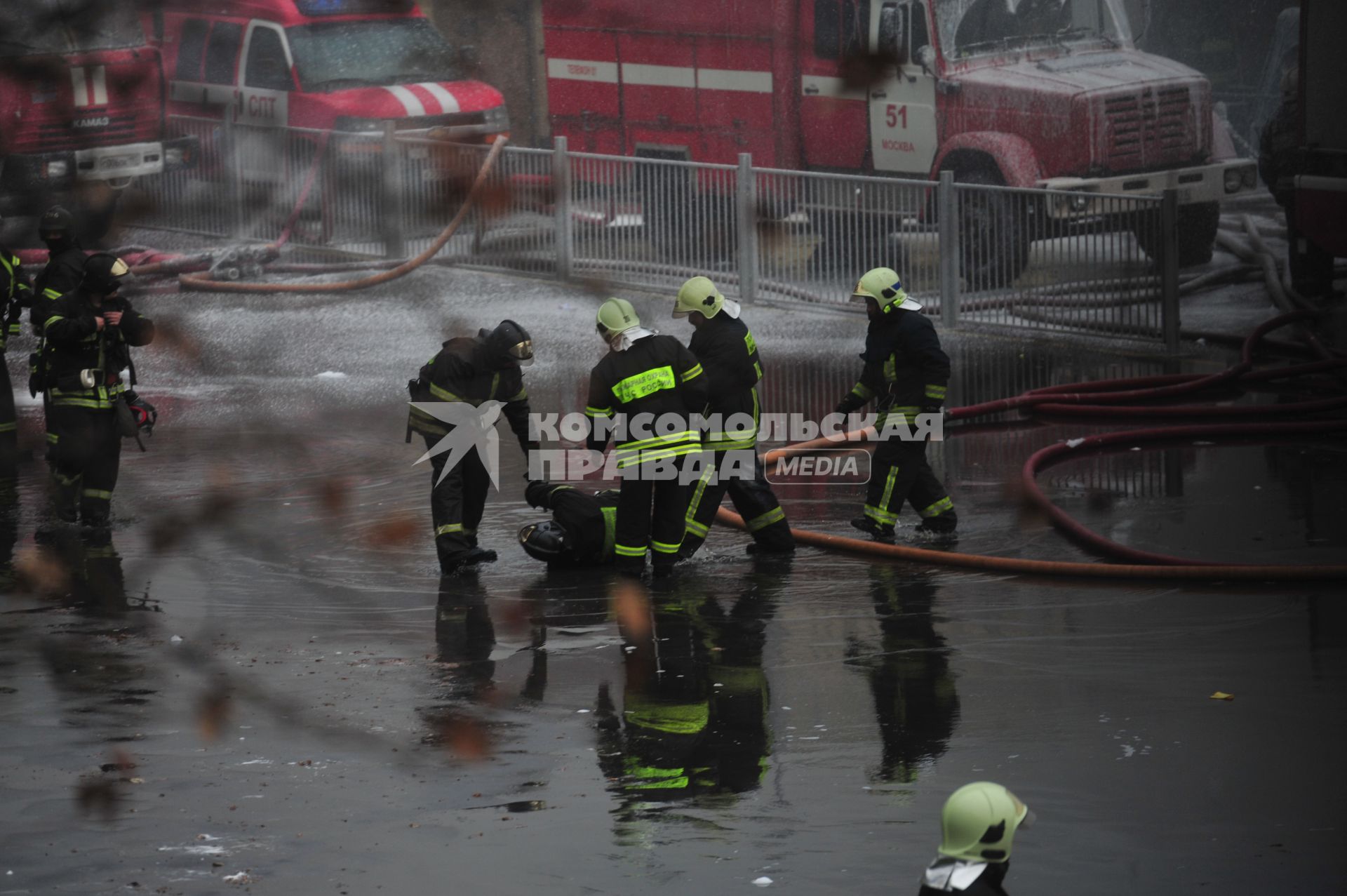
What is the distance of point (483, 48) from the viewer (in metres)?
1.67

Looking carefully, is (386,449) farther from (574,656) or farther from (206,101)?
(206,101)

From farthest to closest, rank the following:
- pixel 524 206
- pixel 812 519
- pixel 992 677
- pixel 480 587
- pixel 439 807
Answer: pixel 812 519, pixel 480 587, pixel 992 677, pixel 439 807, pixel 524 206

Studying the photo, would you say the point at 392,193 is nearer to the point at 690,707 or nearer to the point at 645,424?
the point at 690,707

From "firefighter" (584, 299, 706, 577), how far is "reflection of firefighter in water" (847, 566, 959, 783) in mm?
1091

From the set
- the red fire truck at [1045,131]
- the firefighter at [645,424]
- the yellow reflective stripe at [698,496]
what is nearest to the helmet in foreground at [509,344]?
the firefighter at [645,424]

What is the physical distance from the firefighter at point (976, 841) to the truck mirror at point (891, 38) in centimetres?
162

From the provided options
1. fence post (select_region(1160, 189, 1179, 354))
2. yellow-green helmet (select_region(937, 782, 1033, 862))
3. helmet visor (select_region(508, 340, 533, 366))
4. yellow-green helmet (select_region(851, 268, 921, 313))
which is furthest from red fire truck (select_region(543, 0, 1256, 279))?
yellow-green helmet (select_region(937, 782, 1033, 862))

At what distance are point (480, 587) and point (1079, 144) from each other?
30.0 feet

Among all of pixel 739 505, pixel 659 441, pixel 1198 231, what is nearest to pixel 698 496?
pixel 739 505

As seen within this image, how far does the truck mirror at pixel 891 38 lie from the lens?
1661mm

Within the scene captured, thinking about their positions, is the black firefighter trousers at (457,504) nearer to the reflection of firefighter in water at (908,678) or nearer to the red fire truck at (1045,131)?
the reflection of firefighter in water at (908,678)

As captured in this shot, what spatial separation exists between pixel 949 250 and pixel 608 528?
7.88 meters

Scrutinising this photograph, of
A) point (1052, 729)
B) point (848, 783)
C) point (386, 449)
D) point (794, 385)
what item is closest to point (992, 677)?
point (1052, 729)

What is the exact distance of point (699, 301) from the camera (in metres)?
8.34
